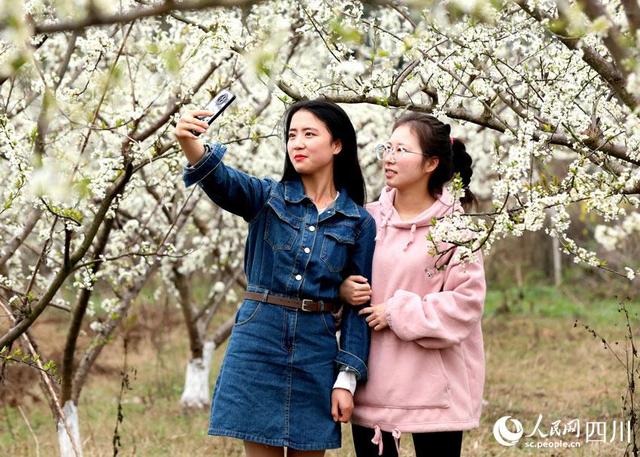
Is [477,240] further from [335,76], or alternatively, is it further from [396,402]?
[335,76]

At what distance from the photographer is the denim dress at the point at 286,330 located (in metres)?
3.08

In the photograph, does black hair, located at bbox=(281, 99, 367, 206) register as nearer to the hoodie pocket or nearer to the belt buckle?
the belt buckle

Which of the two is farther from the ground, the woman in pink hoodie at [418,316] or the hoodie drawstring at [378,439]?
the woman in pink hoodie at [418,316]

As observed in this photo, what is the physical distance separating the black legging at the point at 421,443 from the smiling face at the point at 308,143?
891 mm

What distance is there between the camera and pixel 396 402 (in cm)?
313

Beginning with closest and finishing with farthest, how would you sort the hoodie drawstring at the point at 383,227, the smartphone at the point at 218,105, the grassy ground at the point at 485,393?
the smartphone at the point at 218,105 < the hoodie drawstring at the point at 383,227 < the grassy ground at the point at 485,393

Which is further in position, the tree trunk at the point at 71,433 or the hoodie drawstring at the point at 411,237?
the tree trunk at the point at 71,433

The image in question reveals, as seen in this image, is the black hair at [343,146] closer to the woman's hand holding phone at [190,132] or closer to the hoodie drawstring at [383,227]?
the hoodie drawstring at [383,227]

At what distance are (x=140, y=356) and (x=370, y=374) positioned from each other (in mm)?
8339

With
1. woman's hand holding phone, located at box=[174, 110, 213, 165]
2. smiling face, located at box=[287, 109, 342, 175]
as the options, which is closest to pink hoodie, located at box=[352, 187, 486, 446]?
smiling face, located at box=[287, 109, 342, 175]

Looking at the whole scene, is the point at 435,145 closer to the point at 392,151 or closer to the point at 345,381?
the point at 392,151

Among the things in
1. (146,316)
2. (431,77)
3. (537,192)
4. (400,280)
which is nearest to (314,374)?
(400,280)

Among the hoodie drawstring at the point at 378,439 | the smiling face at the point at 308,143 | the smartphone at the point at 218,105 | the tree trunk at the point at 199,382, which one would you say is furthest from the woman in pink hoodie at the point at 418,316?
the tree trunk at the point at 199,382

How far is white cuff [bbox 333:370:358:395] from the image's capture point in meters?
3.12
